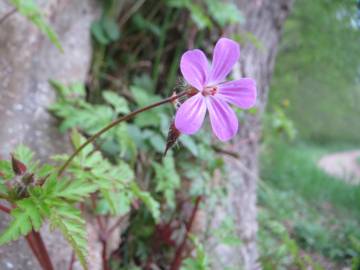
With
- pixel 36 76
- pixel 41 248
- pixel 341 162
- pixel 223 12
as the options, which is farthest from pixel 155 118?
pixel 341 162

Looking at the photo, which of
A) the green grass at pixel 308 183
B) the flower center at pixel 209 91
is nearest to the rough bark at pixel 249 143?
the flower center at pixel 209 91

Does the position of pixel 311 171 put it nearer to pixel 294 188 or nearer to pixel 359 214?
pixel 294 188

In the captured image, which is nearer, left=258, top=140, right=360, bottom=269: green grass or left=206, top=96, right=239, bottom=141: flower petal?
left=206, top=96, right=239, bottom=141: flower petal

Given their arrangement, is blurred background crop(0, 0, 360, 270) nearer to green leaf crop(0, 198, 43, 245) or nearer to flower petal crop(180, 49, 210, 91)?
flower petal crop(180, 49, 210, 91)

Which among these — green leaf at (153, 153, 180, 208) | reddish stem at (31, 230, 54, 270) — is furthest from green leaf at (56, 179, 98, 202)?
green leaf at (153, 153, 180, 208)

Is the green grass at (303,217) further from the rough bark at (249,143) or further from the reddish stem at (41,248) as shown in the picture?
the reddish stem at (41,248)

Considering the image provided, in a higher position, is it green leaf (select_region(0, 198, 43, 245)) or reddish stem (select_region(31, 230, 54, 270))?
green leaf (select_region(0, 198, 43, 245))

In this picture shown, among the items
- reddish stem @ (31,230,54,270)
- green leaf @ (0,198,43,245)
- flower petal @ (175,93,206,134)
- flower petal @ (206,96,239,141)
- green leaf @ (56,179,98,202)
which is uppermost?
flower petal @ (206,96,239,141)
